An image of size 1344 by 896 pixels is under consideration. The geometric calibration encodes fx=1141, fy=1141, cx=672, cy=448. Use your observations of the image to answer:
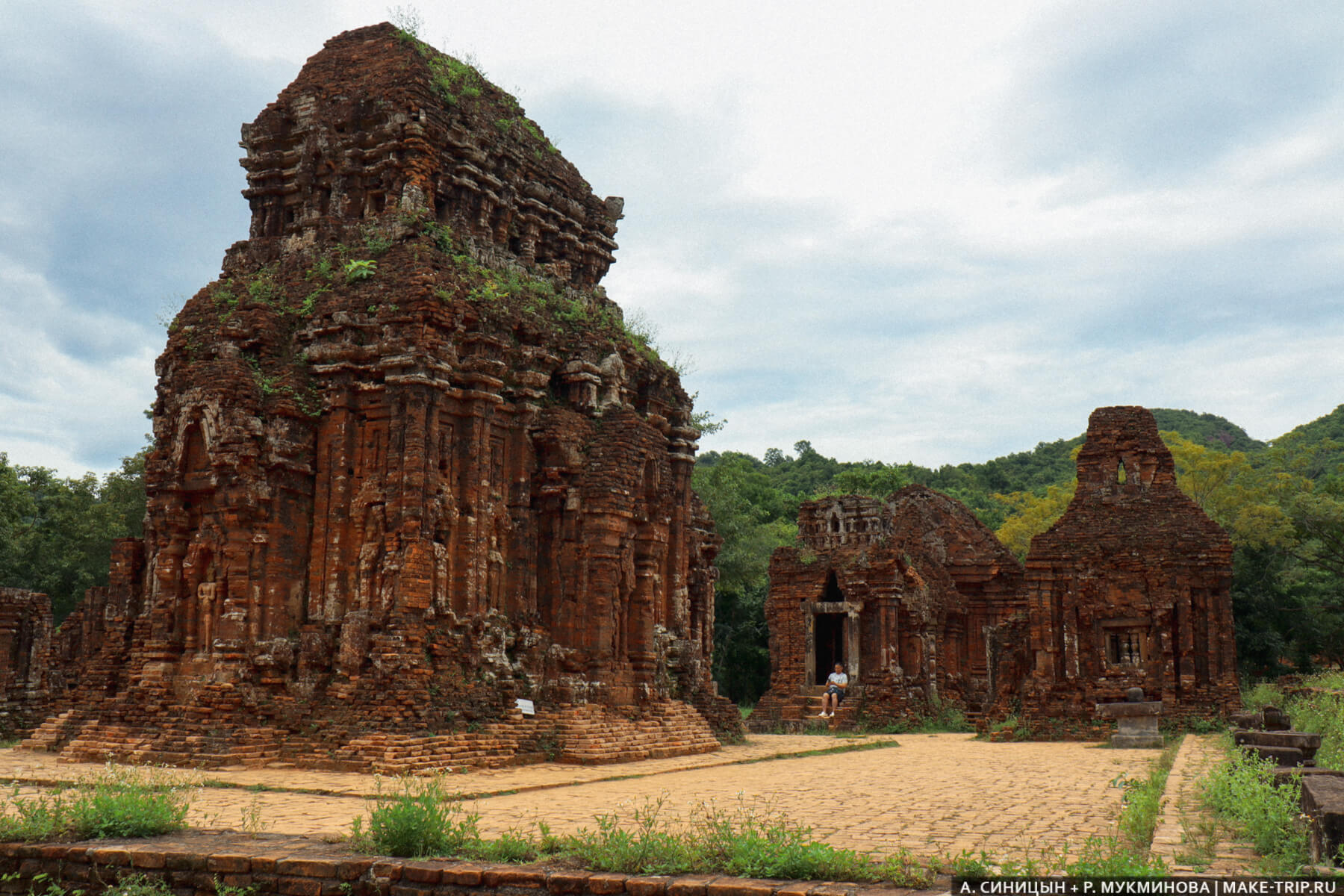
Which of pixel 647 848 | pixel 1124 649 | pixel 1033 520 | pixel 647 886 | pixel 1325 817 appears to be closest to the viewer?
pixel 1325 817

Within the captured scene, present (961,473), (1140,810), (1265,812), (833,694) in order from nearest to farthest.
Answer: (1265,812) < (1140,810) < (833,694) < (961,473)

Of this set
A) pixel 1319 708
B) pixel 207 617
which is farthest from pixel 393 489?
pixel 1319 708

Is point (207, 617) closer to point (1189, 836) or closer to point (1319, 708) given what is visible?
point (1189, 836)

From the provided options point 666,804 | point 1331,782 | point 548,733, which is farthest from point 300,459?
point 1331,782

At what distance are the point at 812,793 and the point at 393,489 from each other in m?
6.51

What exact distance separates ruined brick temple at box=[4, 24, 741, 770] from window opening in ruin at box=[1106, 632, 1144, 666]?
8975 mm

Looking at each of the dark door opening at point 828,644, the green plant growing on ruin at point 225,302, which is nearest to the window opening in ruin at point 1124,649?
the dark door opening at point 828,644

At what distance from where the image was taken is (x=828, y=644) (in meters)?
36.0

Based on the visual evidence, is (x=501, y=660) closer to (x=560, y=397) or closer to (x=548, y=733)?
(x=548, y=733)

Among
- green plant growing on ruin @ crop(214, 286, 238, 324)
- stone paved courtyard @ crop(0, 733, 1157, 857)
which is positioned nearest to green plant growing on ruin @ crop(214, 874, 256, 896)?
stone paved courtyard @ crop(0, 733, 1157, 857)

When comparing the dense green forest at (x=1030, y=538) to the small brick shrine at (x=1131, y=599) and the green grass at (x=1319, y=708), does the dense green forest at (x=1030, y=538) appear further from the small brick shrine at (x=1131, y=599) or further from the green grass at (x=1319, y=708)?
the small brick shrine at (x=1131, y=599)

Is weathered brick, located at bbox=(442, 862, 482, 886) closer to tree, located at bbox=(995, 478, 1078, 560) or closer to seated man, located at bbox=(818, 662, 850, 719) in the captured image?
seated man, located at bbox=(818, 662, 850, 719)

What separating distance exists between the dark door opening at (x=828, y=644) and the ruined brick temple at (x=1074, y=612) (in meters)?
3.51

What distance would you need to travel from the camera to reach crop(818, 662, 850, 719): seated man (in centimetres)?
2661
